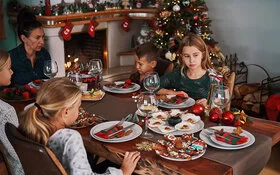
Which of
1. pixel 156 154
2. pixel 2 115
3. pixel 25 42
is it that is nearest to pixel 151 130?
pixel 156 154

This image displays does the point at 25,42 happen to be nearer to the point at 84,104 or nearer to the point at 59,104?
the point at 84,104

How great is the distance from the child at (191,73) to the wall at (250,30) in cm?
211

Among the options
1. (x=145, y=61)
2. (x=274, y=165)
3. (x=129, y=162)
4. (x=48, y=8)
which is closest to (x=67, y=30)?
(x=48, y=8)

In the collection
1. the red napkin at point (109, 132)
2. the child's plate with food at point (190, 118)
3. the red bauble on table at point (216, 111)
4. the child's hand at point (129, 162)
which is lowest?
the child's hand at point (129, 162)

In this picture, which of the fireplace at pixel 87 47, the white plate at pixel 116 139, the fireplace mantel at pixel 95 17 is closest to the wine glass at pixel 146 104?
the white plate at pixel 116 139

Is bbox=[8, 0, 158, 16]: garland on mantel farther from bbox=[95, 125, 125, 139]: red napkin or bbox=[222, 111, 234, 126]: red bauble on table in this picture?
bbox=[222, 111, 234, 126]: red bauble on table

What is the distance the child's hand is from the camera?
1.58 m

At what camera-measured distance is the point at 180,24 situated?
438 centimetres

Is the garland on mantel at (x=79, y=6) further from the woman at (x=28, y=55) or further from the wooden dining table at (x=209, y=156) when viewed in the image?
the wooden dining table at (x=209, y=156)

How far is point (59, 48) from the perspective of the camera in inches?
194

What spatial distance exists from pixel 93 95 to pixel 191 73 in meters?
0.71

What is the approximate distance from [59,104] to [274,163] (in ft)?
7.60

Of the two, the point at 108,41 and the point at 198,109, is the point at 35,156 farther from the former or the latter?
the point at 108,41

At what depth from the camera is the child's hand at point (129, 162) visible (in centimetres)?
158
